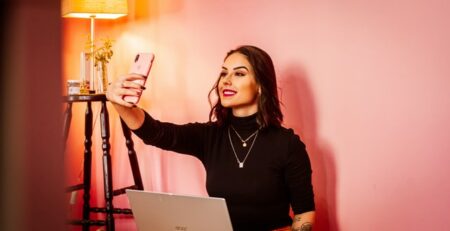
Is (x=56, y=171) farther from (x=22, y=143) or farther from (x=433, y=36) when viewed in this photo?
(x=433, y=36)

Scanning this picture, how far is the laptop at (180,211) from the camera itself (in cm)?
132

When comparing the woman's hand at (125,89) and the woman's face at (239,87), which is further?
the woman's face at (239,87)

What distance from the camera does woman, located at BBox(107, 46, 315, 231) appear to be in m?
1.60

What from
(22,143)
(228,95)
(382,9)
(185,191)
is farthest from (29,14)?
(185,191)

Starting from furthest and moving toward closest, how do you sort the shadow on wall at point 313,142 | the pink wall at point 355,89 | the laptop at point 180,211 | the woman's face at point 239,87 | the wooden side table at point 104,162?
the wooden side table at point 104,162 < the shadow on wall at point 313,142 < the woman's face at point 239,87 < the pink wall at point 355,89 < the laptop at point 180,211

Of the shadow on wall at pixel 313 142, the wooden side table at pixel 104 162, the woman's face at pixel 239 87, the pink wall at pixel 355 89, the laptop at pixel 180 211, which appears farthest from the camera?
the wooden side table at pixel 104 162

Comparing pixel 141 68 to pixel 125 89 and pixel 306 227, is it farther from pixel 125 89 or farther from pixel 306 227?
pixel 306 227

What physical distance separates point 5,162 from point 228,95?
1509 mm

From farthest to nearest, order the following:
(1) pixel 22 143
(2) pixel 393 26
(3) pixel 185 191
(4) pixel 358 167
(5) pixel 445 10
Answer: (3) pixel 185 191
(4) pixel 358 167
(2) pixel 393 26
(5) pixel 445 10
(1) pixel 22 143

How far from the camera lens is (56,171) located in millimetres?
189

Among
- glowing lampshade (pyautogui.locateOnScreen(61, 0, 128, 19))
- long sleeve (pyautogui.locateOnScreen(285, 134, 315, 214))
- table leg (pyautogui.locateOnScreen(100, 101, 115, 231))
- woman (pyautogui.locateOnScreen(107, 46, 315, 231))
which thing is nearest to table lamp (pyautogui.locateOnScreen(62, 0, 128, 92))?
glowing lampshade (pyautogui.locateOnScreen(61, 0, 128, 19))

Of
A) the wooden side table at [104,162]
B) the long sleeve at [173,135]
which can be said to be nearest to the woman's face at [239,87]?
the long sleeve at [173,135]

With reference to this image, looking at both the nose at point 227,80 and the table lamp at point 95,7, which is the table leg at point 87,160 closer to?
the table lamp at point 95,7

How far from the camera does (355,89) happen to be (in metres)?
1.75
